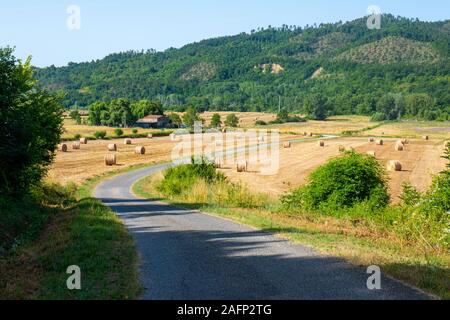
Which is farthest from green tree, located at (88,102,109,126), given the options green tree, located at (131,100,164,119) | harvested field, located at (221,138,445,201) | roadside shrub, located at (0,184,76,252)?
roadside shrub, located at (0,184,76,252)

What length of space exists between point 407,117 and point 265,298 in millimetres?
186335

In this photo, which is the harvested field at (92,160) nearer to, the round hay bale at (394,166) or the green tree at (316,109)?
the round hay bale at (394,166)

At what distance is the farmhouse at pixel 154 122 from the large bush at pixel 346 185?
A: 117m

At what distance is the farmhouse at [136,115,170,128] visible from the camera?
5487 inches

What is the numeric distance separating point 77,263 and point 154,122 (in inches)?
5075

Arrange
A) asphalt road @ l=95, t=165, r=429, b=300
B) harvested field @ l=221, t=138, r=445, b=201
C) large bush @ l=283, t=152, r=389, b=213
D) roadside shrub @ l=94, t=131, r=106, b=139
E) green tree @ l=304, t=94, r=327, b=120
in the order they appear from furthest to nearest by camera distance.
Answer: green tree @ l=304, t=94, r=327, b=120 → roadside shrub @ l=94, t=131, r=106, b=139 → harvested field @ l=221, t=138, r=445, b=201 → large bush @ l=283, t=152, r=389, b=213 → asphalt road @ l=95, t=165, r=429, b=300

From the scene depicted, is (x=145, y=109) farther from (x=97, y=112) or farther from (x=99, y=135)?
(x=99, y=135)

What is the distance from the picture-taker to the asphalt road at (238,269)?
9.36m

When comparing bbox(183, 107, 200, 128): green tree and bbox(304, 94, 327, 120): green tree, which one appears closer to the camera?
bbox(183, 107, 200, 128): green tree

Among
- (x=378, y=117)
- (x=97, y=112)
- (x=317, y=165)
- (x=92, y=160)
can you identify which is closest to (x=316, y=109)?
(x=378, y=117)

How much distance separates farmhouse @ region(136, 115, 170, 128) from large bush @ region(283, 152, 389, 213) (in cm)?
11670

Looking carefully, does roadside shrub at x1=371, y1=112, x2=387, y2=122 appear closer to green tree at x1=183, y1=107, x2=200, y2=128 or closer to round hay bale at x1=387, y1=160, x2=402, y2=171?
green tree at x1=183, y1=107, x2=200, y2=128

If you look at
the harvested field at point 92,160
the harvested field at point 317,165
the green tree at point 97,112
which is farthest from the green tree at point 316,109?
the harvested field at point 92,160
